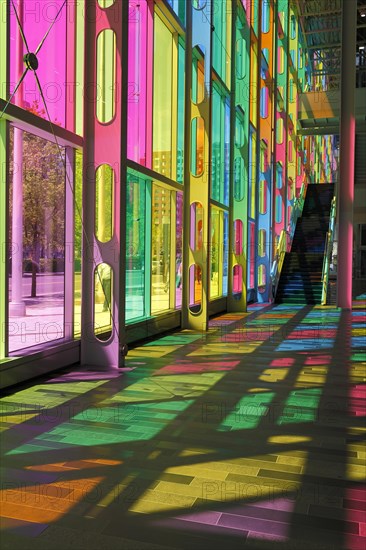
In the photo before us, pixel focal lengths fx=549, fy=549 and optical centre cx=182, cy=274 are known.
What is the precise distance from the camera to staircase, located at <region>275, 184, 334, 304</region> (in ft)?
54.0

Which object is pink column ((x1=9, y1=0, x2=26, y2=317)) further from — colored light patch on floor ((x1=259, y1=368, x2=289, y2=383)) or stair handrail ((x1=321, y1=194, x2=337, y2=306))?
stair handrail ((x1=321, y1=194, x2=337, y2=306))

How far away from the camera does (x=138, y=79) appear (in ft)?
27.2

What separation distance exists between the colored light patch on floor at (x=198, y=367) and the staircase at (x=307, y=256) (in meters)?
10.0

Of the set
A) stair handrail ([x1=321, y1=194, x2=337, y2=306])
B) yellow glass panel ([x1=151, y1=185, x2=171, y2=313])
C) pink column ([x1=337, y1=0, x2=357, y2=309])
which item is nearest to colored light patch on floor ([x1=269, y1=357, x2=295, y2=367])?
yellow glass panel ([x1=151, y1=185, x2=171, y2=313])

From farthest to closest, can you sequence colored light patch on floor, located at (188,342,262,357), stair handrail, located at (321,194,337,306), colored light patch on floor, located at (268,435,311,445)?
stair handrail, located at (321,194,337,306) → colored light patch on floor, located at (188,342,262,357) → colored light patch on floor, located at (268,435,311,445)

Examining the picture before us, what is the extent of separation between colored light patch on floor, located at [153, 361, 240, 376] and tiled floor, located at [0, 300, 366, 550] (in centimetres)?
5

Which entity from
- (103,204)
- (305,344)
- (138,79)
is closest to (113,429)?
(103,204)

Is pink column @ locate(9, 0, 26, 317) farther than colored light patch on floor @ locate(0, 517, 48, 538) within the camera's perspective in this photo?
Yes

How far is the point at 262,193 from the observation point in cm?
1748

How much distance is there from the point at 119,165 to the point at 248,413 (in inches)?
121

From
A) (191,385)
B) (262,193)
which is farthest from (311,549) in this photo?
(262,193)

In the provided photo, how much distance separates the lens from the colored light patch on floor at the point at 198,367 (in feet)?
19.8

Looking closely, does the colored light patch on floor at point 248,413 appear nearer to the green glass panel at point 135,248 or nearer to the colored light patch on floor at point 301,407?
the colored light patch on floor at point 301,407

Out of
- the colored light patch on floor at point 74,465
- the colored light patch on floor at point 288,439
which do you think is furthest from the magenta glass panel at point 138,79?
the colored light patch on floor at point 74,465
